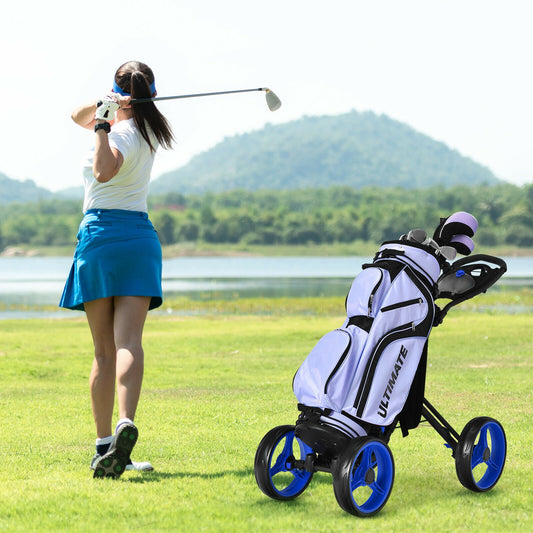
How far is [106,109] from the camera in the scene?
15.3 feet

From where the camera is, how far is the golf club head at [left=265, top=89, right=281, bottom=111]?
18.1 feet

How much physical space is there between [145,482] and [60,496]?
485mm

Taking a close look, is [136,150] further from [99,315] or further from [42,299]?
[42,299]

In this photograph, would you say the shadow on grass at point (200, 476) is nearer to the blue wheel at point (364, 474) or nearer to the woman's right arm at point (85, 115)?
the blue wheel at point (364, 474)

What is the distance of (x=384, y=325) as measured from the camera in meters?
4.39

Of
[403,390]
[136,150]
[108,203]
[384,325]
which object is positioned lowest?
[403,390]

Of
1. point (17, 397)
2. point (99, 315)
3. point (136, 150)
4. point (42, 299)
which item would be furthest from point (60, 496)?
point (42, 299)

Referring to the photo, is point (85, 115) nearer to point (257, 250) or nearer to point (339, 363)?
point (339, 363)

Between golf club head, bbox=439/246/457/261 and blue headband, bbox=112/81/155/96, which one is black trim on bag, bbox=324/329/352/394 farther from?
blue headband, bbox=112/81/155/96

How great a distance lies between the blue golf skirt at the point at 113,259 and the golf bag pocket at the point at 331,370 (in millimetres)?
1053

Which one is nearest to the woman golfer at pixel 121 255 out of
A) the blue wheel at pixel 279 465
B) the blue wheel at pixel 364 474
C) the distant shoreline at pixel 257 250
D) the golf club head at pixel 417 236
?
the blue wheel at pixel 279 465

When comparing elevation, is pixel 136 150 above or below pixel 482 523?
above

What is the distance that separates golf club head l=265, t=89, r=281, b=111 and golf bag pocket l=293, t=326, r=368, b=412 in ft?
5.64

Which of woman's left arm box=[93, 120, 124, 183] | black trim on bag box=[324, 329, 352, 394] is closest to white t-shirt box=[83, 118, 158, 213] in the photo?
woman's left arm box=[93, 120, 124, 183]
